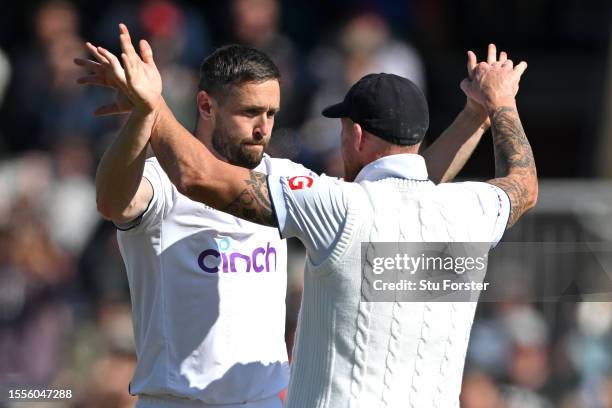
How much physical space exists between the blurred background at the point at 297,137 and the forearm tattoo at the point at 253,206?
8.32 ft

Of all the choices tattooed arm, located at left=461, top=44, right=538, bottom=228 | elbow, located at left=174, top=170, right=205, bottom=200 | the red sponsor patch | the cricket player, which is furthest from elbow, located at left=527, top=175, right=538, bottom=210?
elbow, located at left=174, top=170, right=205, bottom=200

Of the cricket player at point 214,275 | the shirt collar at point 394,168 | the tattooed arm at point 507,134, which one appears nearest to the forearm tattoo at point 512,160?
the tattooed arm at point 507,134

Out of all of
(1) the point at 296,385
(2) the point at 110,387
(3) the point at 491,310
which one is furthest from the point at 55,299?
(1) the point at 296,385

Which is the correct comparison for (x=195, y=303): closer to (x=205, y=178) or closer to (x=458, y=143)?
(x=205, y=178)

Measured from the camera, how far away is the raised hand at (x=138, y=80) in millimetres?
3885

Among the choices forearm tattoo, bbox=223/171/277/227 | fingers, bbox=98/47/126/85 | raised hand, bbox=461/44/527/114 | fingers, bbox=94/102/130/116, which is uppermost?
raised hand, bbox=461/44/527/114

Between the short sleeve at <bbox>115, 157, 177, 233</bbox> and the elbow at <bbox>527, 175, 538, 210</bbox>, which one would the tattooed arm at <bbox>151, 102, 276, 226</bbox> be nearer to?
the short sleeve at <bbox>115, 157, 177, 233</bbox>

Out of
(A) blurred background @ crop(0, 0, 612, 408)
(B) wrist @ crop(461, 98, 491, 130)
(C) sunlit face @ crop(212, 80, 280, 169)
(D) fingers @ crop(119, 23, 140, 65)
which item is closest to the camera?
(D) fingers @ crop(119, 23, 140, 65)

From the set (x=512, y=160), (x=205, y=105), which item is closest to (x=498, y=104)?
(x=512, y=160)

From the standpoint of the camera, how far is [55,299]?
8.33 metres

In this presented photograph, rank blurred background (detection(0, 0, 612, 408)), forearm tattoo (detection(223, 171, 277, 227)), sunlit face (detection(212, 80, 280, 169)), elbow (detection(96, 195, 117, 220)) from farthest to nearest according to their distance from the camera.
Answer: blurred background (detection(0, 0, 612, 408)), sunlit face (detection(212, 80, 280, 169)), elbow (detection(96, 195, 117, 220)), forearm tattoo (detection(223, 171, 277, 227))

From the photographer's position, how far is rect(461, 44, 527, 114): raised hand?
187 inches

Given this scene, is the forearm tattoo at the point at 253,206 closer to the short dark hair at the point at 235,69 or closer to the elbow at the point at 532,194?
the short dark hair at the point at 235,69

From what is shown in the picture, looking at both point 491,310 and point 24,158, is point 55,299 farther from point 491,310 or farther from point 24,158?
point 491,310
